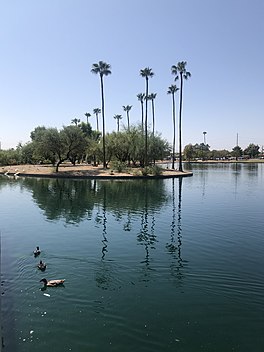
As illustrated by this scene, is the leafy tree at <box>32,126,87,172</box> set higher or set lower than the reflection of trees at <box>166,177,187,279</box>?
higher

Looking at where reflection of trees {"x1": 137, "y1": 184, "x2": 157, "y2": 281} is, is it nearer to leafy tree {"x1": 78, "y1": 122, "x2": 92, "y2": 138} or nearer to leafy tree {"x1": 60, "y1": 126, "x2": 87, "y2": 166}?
leafy tree {"x1": 60, "y1": 126, "x2": 87, "y2": 166}

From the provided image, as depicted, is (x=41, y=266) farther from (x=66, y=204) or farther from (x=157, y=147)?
(x=157, y=147)

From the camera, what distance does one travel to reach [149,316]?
8594 millimetres

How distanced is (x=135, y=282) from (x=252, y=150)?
179 meters

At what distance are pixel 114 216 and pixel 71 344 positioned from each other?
15331 mm

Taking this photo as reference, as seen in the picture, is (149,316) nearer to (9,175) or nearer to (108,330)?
(108,330)

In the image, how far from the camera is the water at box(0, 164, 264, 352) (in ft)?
25.2

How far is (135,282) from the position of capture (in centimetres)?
1095

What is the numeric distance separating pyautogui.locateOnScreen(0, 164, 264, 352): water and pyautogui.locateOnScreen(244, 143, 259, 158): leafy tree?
→ 165m

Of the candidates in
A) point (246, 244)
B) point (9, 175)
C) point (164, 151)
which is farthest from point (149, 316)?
point (164, 151)

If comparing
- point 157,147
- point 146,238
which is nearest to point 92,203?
point 146,238

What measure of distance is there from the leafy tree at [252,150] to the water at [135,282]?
164685 millimetres

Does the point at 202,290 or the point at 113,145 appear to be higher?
the point at 113,145

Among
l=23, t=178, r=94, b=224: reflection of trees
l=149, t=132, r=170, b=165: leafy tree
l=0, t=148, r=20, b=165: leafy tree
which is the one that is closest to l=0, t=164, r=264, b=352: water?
l=23, t=178, r=94, b=224: reflection of trees
